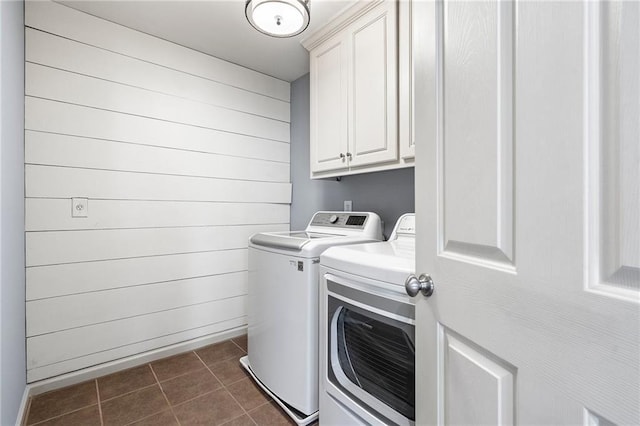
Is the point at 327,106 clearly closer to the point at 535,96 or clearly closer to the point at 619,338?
the point at 535,96

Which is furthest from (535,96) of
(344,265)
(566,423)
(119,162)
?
(119,162)

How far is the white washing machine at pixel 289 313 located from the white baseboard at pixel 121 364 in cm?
66

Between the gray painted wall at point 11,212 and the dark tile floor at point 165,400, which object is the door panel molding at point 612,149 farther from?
the gray painted wall at point 11,212

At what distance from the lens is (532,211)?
0.48m

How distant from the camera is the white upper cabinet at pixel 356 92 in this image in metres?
1.63

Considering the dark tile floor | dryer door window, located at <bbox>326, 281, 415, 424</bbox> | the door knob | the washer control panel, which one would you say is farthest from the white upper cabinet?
the dark tile floor

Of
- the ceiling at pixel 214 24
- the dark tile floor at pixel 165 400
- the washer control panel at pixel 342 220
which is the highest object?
the ceiling at pixel 214 24

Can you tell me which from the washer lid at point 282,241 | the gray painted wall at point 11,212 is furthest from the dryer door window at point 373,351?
the gray painted wall at point 11,212

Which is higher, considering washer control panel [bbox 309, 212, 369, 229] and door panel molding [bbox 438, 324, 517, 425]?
washer control panel [bbox 309, 212, 369, 229]

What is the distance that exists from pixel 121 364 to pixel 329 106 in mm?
2346

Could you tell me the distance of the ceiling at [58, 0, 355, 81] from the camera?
182 cm

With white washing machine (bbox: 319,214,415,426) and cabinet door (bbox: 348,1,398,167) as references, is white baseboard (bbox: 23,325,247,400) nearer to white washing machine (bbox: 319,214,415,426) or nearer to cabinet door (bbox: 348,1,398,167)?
white washing machine (bbox: 319,214,415,426)

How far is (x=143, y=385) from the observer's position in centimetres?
A: 187

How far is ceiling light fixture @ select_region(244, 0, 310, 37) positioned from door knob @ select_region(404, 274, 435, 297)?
1527mm
